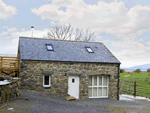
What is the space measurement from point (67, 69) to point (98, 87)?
341 cm

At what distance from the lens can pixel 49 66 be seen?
14141 millimetres

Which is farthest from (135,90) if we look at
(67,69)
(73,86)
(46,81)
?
(46,81)

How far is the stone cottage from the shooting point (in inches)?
543

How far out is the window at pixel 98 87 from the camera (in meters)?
15.3

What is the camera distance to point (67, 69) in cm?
1455

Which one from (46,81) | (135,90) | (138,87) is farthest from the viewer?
(138,87)

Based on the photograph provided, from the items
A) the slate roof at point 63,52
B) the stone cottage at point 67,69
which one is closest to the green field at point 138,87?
the stone cottage at point 67,69

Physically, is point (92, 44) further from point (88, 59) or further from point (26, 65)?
point (26, 65)

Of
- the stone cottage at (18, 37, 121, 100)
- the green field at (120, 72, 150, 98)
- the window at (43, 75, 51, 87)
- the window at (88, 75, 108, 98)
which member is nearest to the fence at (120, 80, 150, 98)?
the green field at (120, 72, 150, 98)

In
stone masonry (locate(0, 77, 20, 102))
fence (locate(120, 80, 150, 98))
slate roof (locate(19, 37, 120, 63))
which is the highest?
slate roof (locate(19, 37, 120, 63))

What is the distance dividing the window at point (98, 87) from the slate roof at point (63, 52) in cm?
166

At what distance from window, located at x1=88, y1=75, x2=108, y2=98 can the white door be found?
1.24 meters

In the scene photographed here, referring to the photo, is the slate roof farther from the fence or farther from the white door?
the fence

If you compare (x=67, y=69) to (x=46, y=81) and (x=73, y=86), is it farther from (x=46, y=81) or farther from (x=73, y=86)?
(x=46, y=81)
